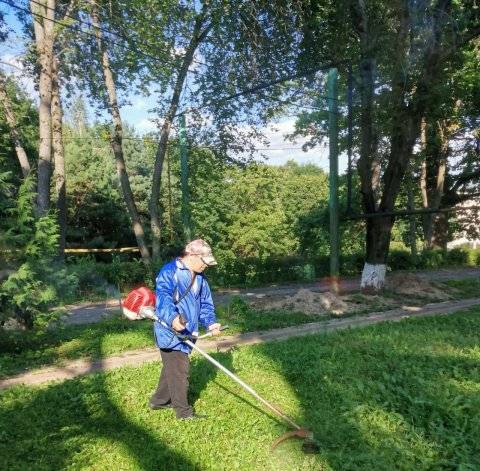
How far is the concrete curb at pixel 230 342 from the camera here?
7.00 metres

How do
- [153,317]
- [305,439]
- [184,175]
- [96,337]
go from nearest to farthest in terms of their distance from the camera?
[305,439]
[153,317]
[96,337]
[184,175]

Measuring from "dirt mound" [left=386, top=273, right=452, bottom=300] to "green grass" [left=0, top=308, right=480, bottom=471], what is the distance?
8.02 metres

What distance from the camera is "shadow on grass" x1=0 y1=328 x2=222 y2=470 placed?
4.14m

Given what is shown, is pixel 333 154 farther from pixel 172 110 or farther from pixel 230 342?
pixel 172 110

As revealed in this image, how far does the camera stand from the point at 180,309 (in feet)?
16.2

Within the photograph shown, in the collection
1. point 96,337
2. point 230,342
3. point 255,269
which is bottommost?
point 230,342

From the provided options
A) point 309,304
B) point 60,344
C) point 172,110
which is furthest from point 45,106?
point 309,304

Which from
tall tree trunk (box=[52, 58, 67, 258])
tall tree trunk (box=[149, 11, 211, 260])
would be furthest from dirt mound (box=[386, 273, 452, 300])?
tall tree trunk (box=[52, 58, 67, 258])

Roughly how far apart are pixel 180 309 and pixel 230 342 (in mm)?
4368

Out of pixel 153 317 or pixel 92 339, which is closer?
pixel 153 317

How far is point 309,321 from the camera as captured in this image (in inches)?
447

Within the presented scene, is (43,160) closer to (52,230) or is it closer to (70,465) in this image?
(52,230)

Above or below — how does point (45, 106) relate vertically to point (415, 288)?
above

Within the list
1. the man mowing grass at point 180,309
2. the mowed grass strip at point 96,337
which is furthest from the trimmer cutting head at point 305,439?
the mowed grass strip at point 96,337
